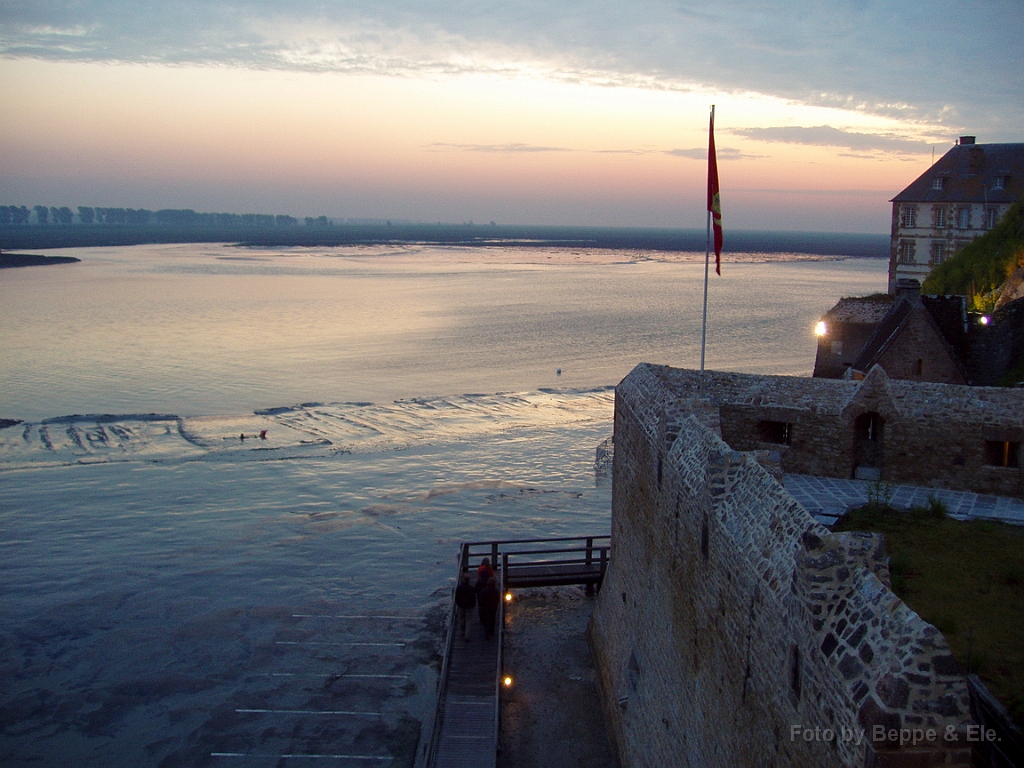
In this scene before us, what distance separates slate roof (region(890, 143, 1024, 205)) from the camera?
Answer: 47.0 meters

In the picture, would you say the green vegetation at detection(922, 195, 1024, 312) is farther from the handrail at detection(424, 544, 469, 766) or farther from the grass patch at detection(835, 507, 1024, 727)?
the handrail at detection(424, 544, 469, 766)

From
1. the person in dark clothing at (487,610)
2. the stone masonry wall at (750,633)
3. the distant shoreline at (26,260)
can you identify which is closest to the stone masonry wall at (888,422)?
the stone masonry wall at (750,633)

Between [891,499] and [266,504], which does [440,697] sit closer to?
[891,499]

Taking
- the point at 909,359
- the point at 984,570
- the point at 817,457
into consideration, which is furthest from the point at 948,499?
the point at 909,359

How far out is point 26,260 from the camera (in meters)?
146

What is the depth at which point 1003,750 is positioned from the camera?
7207 millimetres

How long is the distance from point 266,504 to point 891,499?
2207cm

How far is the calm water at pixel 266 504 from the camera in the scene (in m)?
17.2

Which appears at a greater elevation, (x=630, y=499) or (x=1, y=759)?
(x=630, y=499)

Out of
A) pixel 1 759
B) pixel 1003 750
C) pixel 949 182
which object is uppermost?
pixel 949 182

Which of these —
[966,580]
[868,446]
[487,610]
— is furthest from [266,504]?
[966,580]

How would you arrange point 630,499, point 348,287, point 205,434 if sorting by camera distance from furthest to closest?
point 348,287
point 205,434
point 630,499

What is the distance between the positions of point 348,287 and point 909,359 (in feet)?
330

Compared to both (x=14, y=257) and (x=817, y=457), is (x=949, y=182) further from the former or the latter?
(x=14, y=257)
